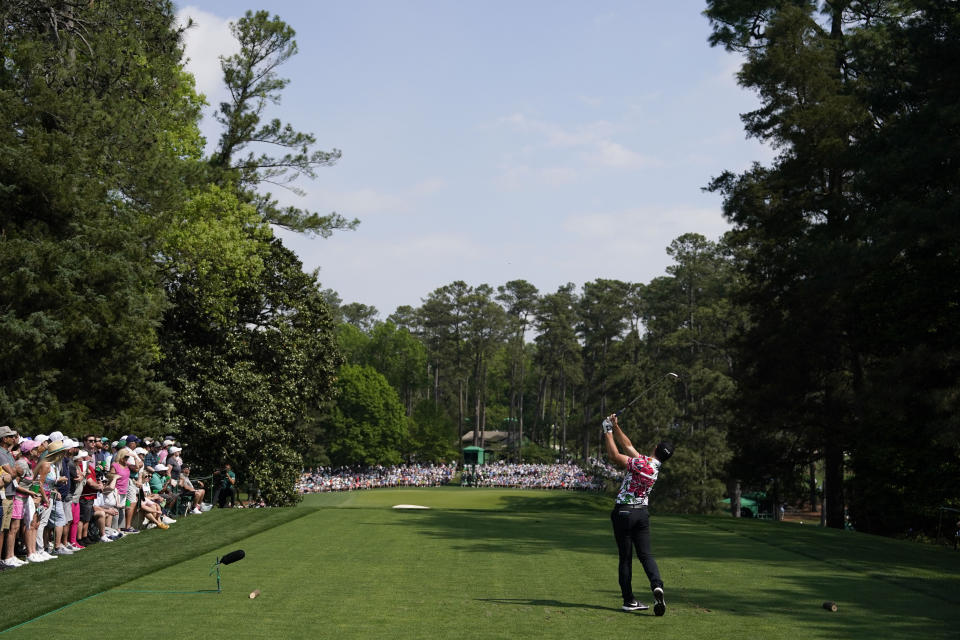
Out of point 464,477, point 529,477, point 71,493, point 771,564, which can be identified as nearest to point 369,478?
point 464,477

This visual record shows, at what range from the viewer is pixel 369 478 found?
259 ft

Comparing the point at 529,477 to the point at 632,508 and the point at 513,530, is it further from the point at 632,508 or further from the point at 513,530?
the point at 632,508

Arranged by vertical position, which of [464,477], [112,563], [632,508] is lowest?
[464,477]

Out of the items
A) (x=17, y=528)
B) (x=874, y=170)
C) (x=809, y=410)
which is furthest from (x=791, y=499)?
(x=17, y=528)

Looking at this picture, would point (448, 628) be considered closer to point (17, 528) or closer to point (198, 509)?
point (17, 528)

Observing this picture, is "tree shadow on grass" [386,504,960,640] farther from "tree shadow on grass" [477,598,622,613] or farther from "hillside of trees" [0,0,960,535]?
"hillside of trees" [0,0,960,535]

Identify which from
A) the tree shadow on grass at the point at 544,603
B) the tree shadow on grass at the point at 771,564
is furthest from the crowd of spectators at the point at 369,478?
the tree shadow on grass at the point at 544,603

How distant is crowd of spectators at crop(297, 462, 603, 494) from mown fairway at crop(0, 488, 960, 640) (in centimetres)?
5461

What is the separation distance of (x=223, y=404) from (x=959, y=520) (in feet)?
84.9

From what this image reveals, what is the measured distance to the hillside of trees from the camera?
2222 centimetres

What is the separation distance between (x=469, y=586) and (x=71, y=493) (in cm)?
799

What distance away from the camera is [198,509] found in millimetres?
24938

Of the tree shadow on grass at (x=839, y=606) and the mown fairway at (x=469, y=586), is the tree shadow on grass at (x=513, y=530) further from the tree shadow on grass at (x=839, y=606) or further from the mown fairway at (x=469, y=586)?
the tree shadow on grass at (x=839, y=606)

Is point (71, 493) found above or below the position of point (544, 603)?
above
